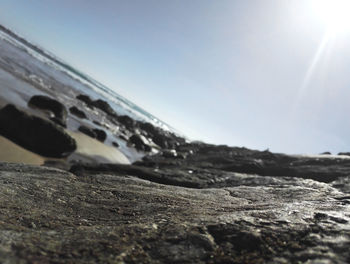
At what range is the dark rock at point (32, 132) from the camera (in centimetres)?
1023

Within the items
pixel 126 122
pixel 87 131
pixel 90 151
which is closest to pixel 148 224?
pixel 90 151

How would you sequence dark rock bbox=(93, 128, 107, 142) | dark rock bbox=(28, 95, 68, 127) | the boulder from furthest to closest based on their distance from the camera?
1. the boulder
2. dark rock bbox=(93, 128, 107, 142)
3. dark rock bbox=(28, 95, 68, 127)

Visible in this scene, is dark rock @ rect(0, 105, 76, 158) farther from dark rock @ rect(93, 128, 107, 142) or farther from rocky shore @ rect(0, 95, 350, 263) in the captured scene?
rocky shore @ rect(0, 95, 350, 263)

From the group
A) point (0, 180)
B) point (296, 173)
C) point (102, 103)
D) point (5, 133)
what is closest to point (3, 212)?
point (0, 180)

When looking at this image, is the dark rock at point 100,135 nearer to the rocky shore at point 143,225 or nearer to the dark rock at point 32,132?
the dark rock at point 32,132

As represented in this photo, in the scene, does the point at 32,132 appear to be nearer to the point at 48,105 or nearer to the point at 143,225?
the point at 48,105

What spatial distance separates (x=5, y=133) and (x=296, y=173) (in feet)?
35.5

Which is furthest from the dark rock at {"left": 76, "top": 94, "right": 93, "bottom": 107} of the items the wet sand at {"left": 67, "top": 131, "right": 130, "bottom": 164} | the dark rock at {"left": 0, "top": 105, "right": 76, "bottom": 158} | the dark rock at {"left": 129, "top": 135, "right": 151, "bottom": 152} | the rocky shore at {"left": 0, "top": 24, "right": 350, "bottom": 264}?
the rocky shore at {"left": 0, "top": 24, "right": 350, "bottom": 264}

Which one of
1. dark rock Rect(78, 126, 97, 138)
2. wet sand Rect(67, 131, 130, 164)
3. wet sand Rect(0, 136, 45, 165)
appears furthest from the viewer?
dark rock Rect(78, 126, 97, 138)

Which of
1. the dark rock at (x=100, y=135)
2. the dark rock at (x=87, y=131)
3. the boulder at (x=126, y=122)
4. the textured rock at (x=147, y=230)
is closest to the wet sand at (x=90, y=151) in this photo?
the dark rock at (x=87, y=131)

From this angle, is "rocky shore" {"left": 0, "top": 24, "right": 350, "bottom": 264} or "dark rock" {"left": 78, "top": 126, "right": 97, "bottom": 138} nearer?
"rocky shore" {"left": 0, "top": 24, "right": 350, "bottom": 264}

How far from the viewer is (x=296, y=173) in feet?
34.2

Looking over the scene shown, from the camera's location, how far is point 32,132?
1045cm

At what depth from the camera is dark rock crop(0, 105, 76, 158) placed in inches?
403
